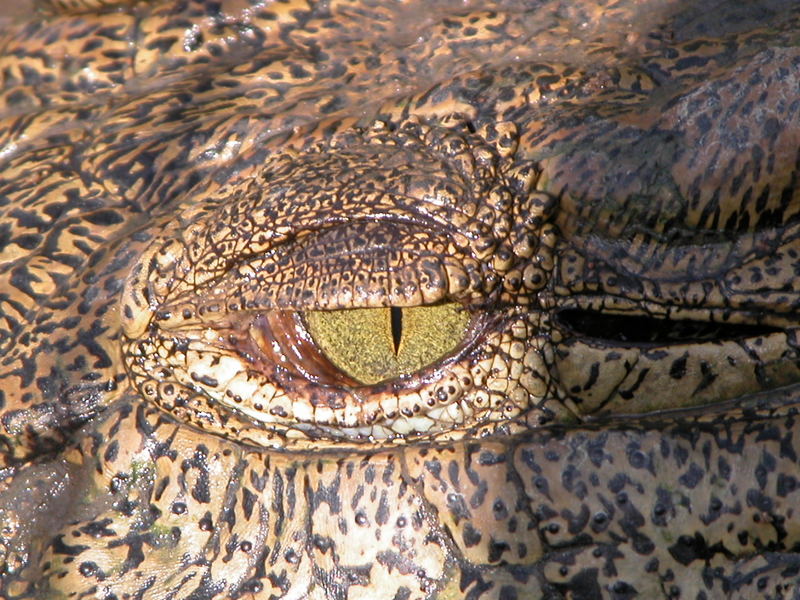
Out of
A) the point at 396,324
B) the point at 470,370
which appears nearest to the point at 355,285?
the point at 396,324

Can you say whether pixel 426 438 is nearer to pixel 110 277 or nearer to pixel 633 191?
pixel 633 191

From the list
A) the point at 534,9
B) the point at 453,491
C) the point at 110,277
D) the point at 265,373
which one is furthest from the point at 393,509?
the point at 534,9

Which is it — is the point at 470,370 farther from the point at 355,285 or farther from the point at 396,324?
the point at 355,285

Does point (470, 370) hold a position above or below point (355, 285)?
below
